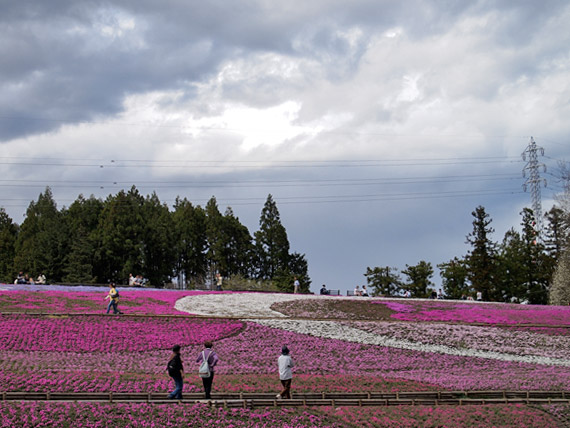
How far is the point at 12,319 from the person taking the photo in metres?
35.3

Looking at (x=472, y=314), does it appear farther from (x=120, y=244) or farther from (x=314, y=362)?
(x=120, y=244)

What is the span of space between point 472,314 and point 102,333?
27.4 metres

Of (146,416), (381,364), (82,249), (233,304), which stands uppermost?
(82,249)

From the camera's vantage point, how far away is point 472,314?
4797cm

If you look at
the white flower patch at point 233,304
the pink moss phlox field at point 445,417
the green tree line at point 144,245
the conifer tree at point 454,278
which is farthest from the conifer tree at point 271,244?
the pink moss phlox field at point 445,417

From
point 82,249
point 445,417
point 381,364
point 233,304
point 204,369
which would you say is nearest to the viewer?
point 204,369

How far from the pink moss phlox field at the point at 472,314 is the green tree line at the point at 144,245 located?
137ft

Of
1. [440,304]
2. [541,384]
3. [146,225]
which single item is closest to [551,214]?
[440,304]

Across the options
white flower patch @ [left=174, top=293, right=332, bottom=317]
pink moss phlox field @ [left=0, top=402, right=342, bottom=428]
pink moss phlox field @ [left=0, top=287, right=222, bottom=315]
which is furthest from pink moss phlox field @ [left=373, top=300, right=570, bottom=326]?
pink moss phlox field @ [left=0, top=402, right=342, bottom=428]

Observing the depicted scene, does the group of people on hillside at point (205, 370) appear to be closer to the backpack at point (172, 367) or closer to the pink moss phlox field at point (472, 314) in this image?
the backpack at point (172, 367)

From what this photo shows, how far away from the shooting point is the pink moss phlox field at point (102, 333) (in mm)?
30906

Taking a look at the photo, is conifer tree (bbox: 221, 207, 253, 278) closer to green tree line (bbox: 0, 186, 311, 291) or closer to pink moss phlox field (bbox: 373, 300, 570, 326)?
green tree line (bbox: 0, 186, 311, 291)

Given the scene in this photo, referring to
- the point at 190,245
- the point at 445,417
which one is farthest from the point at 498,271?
the point at 445,417

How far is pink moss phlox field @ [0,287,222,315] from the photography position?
1599 inches
